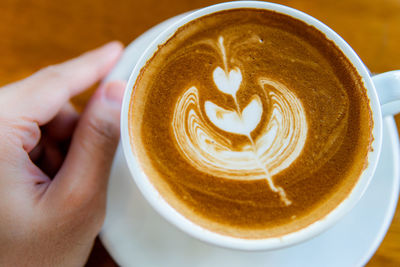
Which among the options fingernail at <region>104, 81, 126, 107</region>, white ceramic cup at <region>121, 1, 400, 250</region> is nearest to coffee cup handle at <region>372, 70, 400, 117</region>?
white ceramic cup at <region>121, 1, 400, 250</region>

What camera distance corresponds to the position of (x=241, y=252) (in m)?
1.31

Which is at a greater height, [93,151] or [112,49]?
[112,49]

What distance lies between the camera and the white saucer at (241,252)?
1.31m

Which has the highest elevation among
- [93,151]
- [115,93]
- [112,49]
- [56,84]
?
[112,49]

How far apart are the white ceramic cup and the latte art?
0.44 ft

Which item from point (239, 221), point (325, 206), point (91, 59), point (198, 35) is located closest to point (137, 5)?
point (91, 59)

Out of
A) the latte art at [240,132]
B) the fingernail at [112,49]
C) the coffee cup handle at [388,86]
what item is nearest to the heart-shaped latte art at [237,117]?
the latte art at [240,132]

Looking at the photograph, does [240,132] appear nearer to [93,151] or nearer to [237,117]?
[237,117]

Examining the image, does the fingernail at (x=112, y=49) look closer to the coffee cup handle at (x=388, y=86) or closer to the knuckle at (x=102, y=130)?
the knuckle at (x=102, y=130)

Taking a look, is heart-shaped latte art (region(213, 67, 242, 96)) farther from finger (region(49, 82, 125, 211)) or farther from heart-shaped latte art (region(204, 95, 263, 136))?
finger (region(49, 82, 125, 211))

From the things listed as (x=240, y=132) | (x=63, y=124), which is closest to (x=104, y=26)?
(x=63, y=124)

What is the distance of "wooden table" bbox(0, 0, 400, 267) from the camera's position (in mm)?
1522

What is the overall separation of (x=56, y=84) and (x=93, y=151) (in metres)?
0.33

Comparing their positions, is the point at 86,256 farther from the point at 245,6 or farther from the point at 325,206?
the point at 245,6
